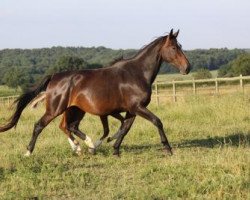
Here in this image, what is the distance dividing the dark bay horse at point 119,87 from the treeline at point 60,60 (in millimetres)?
→ 20722

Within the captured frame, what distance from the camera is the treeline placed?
233 ft

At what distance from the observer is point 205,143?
11.0 metres

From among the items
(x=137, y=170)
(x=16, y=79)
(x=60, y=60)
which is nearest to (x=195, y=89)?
(x=137, y=170)

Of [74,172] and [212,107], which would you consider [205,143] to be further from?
[212,107]

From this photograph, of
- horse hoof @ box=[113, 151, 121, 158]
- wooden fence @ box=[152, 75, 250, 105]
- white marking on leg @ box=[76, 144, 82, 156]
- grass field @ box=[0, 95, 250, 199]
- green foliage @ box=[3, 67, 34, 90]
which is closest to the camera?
grass field @ box=[0, 95, 250, 199]

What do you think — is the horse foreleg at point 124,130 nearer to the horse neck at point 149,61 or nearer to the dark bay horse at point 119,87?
the dark bay horse at point 119,87

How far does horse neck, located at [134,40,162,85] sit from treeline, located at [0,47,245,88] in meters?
20.7

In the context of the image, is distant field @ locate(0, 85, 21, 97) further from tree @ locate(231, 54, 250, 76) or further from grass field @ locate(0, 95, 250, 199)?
grass field @ locate(0, 95, 250, 199)

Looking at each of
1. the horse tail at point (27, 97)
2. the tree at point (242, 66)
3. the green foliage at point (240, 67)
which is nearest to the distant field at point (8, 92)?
the green foliage at point (240, 67)

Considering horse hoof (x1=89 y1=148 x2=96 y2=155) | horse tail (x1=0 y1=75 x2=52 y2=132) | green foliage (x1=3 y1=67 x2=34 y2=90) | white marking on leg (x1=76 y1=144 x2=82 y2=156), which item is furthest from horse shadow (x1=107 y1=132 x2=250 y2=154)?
green foliage (x1=3 y1=67 x2=34 y2=90)

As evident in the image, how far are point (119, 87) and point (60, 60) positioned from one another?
65.6 meters

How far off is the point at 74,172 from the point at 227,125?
300 inches

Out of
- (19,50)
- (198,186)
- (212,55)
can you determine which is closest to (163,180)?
(198,186)

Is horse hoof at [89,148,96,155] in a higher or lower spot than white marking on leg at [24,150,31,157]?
lower
